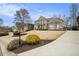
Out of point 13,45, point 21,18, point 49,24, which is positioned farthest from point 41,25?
point 13,45

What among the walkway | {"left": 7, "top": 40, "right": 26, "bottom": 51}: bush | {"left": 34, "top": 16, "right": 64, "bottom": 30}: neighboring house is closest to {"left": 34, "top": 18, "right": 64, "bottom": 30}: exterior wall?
{"left": 34, "top": 16, "right": 64, "bottom": 30}: neighboring house

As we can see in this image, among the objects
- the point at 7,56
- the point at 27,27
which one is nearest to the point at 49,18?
the point at 27,27

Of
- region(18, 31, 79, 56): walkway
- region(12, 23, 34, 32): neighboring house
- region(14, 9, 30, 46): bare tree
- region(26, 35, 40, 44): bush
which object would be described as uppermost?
region(14, 9, 30, 46): bare tree

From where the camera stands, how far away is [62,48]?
1.59 metres

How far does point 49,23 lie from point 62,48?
0.87ft

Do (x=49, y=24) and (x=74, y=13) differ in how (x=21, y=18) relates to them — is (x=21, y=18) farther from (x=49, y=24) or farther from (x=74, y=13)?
(x=74, y=13)

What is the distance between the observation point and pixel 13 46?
1.60 m

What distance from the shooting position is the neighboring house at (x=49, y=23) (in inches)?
63.1

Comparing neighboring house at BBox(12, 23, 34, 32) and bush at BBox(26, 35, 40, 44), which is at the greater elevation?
neighboring house at BBox(12, 23, 34, 32)

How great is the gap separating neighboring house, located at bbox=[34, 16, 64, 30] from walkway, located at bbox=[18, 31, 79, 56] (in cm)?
11

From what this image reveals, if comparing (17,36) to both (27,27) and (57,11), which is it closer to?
(27,27)

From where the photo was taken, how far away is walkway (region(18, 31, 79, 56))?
1583 millimetres

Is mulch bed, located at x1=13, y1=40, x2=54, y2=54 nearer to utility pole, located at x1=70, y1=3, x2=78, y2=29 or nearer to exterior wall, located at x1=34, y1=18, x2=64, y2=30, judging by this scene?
exterior wall, located at x1=34, y1=18, x2=64, y2=30

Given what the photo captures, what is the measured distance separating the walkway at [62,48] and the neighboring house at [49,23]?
0.35 ft
